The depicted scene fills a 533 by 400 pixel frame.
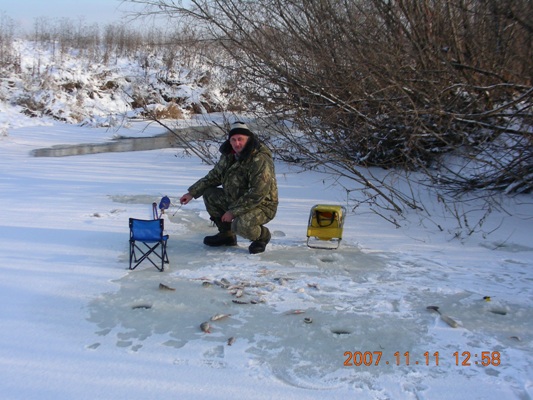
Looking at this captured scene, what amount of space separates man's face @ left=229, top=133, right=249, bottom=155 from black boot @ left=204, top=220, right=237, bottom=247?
2.56 feet

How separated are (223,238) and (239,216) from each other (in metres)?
0.42

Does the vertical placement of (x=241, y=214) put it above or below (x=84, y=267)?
above

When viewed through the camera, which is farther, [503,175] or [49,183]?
[49,183]

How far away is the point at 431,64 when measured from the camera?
24.6 ft

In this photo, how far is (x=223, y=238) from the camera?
502 cm

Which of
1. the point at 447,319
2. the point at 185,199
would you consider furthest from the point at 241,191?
the point at 447,319

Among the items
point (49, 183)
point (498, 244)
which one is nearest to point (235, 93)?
point (49, 183)

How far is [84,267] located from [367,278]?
2.37 metres

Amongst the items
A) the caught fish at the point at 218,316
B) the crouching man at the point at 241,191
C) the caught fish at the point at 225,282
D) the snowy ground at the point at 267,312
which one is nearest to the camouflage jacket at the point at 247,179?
the crouching man at the point at 241,191

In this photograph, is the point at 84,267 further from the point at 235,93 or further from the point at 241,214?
the point at 235,93

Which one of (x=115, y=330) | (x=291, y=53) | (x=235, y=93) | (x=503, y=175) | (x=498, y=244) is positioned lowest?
(x=115, y=330)

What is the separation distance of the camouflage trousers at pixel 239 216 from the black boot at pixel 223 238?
0.11 m

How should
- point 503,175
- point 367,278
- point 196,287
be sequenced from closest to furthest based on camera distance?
point 196,287 → point 367,278 → point 503,175
